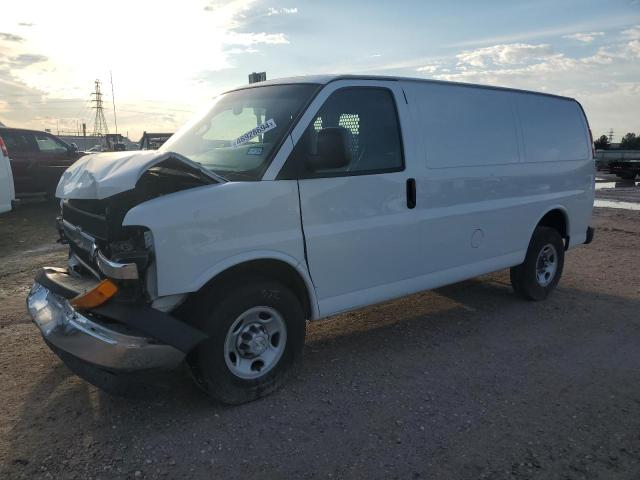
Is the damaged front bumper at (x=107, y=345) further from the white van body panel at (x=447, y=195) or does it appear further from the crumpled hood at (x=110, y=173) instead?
the white van body panel at (x=447, y=195)

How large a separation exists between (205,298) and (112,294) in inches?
21.4

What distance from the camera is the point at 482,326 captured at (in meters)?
5.17

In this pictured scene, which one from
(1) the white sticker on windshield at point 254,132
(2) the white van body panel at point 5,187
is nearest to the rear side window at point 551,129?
(1) the white sticker on windshield at point 254,132

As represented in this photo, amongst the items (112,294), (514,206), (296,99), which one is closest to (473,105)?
(514,206)

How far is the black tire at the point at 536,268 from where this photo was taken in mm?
5738

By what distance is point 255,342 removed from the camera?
3.53 metres

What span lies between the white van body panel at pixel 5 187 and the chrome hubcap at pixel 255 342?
767cm

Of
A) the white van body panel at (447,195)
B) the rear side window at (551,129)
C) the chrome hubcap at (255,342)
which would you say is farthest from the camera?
the rear side window at (551,129)

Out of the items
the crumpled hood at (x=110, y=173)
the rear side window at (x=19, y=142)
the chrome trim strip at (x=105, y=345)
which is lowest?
the chrome trim strip at (x=105, y=345)

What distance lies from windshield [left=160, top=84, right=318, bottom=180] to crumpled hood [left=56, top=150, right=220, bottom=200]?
37cm

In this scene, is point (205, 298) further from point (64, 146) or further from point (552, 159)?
point (64, 146)

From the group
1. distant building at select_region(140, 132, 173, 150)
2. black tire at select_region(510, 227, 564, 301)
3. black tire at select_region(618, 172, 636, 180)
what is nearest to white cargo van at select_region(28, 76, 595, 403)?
black tire at select_region(510, 227, 564, 301)

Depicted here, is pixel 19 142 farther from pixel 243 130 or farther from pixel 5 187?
pixel 243 130

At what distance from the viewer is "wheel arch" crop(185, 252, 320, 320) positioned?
10.8ft
